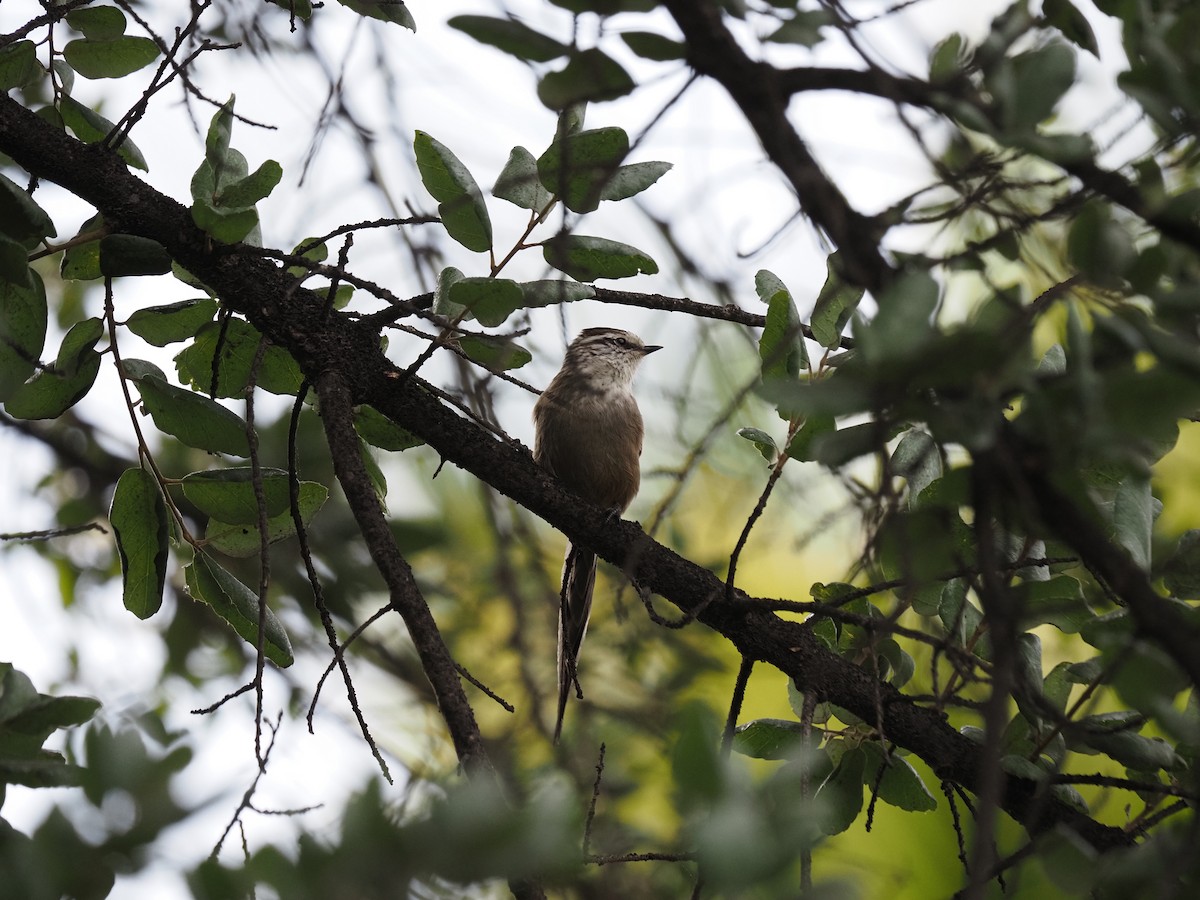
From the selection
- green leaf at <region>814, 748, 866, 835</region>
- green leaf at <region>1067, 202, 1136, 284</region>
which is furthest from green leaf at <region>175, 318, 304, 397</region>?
green leaf at <region>1067, 202, 1136, 284</region>

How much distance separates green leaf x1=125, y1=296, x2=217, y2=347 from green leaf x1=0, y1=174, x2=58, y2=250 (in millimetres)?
343

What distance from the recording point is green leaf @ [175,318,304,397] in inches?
98.4

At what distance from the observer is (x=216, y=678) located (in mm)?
4621

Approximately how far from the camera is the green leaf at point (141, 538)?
88.7 inches

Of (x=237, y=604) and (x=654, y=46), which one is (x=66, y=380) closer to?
(x=237, y=604)

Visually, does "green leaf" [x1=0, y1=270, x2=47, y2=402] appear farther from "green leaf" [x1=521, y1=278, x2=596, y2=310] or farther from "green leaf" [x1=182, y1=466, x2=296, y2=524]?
"green leaf" [x1=521, y1=278, x2=596, y2=310]

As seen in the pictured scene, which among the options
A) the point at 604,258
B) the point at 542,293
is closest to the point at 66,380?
the point at 542,293

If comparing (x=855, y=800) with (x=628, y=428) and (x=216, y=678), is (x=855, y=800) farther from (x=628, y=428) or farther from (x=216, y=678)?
(x=216, y=678)

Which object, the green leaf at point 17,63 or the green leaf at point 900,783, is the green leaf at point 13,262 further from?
the green leaf at point 900,783

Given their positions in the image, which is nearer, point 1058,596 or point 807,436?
point 1058,596

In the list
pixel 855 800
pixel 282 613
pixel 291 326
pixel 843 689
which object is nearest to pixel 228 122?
pixel 291 326

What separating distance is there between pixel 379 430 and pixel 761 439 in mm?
887

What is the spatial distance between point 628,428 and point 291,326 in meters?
2.66

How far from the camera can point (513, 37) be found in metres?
1.58
